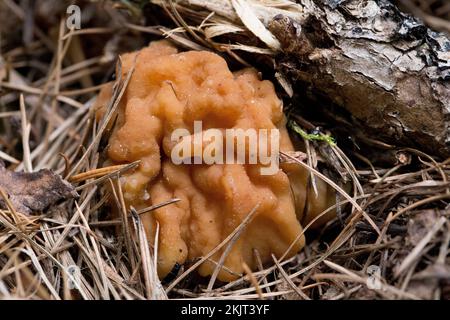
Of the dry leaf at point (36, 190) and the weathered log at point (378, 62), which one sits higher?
the weathered log at point (378, 62)

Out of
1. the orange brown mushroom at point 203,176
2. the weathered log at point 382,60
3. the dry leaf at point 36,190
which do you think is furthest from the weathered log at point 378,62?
the dry leaf at point 36,190

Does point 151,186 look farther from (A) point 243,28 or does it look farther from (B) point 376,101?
(B) point 376,101

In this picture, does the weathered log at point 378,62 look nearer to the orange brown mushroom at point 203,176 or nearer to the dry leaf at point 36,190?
the orange brown mushroom at point 203,176

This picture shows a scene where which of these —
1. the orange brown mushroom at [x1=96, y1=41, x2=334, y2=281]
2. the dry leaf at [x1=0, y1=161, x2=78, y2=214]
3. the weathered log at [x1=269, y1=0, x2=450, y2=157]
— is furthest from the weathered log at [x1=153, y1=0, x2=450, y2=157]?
the dry leaf at [x1=0, y1=161, x2=78, y2=214]

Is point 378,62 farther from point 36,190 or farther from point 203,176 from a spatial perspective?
point 36,190

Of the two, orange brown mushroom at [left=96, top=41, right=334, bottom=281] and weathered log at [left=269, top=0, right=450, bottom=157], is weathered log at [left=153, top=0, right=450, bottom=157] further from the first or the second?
orange brown mushroom at [left=96, top=41, right=334, bottom=281]
